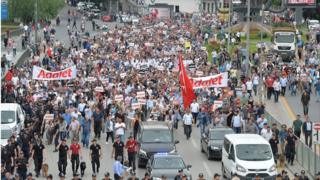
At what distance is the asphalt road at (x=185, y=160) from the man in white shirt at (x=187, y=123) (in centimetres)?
29

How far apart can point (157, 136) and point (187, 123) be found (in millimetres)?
5209

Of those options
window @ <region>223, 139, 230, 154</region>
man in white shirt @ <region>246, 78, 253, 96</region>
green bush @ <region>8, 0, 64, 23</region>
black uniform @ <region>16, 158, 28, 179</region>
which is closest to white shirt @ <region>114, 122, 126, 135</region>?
window @ <region>223, 139, 230, 154</region>

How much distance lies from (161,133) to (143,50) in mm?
33484

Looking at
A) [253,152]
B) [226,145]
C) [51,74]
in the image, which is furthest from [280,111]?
[253,152]

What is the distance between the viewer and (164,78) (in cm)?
4959

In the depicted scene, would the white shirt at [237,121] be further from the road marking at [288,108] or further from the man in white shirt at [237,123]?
the road marking at [288,108]

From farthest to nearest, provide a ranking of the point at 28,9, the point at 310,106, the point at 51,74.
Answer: the point at 28,9 → the point at 310,106 → the point at 51,74

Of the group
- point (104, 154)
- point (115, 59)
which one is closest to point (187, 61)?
point (115, 59)

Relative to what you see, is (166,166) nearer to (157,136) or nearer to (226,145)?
(226,145)

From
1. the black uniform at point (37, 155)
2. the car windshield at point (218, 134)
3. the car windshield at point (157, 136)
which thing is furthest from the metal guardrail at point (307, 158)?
the black uniform at point (37, 155)

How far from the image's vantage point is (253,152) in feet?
97.9

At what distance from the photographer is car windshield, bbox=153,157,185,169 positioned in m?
28.7

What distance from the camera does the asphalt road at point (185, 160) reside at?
3225 cm

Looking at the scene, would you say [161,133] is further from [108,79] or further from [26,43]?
[26,43]
